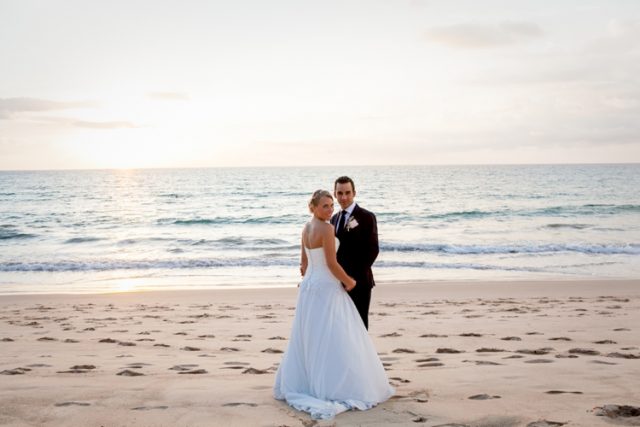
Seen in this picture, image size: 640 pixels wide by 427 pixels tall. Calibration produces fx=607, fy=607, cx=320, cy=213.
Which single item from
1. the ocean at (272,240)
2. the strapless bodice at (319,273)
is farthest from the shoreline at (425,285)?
the strapless bodice at (319,273)

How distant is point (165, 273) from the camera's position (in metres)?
18.0

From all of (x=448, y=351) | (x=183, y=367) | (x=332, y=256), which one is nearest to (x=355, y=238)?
(x=332, y=256)

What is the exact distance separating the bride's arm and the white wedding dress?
7cm

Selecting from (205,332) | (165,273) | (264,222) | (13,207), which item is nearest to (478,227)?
(264,222)

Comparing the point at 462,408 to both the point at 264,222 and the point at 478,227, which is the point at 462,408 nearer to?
the point at 478,227

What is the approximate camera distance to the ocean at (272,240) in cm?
1716

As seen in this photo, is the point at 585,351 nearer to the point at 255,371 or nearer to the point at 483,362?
the point at 483,362

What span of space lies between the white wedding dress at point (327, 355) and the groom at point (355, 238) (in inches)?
8.4

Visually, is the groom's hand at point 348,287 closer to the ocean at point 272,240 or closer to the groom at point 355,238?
the groom at point 355,238

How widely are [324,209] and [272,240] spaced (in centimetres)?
2201

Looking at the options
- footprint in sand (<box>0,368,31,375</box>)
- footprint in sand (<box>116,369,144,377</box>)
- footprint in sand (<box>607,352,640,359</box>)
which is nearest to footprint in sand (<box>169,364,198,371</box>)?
footprint in sand (<box>116,369,144,377</box>)

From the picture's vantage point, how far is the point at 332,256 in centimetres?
498

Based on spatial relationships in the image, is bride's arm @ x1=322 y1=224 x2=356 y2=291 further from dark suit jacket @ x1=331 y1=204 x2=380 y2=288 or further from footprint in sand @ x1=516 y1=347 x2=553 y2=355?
footprint in sand @ x1=516 y1=347 x2=553 y2=355

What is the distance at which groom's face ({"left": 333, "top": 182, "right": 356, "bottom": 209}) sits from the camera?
5.18 metres
